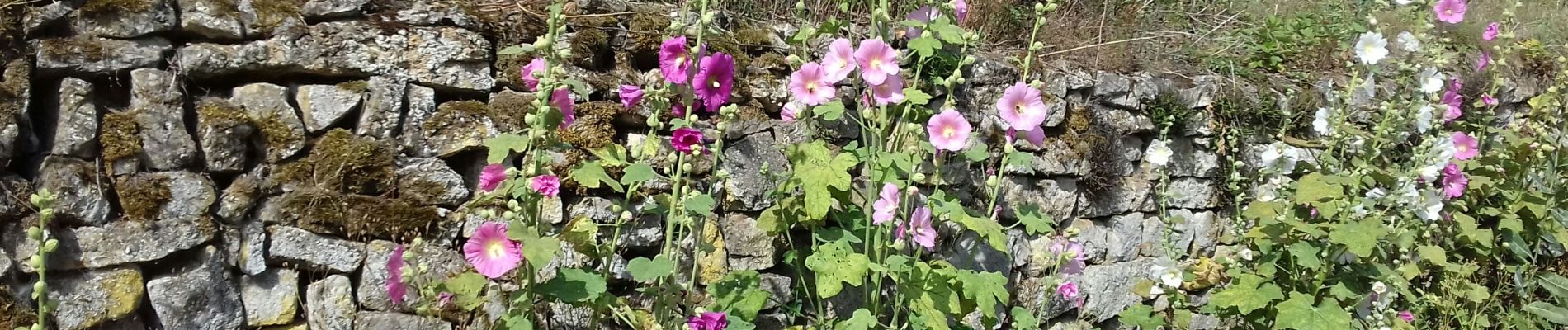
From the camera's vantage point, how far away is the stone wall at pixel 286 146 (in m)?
1.91

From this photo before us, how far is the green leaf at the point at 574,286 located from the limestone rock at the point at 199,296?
803 millimetres

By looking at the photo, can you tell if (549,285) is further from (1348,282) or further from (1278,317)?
(1348,282)

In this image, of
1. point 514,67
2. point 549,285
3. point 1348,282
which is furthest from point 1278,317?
point 514,67

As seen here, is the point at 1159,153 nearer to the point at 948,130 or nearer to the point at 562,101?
the point at 948,130

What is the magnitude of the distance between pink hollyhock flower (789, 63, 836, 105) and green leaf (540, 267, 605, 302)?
0.67 metres

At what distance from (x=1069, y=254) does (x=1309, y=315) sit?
0.72 m

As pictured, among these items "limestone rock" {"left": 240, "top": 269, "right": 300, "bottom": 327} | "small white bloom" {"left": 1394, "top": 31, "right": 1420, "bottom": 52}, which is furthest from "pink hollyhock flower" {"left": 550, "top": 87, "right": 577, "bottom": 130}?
"small white bloom" {"left": 1394, "top": 31, "right": 1420, "bottom": 52}

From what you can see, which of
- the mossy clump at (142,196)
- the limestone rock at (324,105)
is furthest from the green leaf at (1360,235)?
the mossy clump at (142,196)

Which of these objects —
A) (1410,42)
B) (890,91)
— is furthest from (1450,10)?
(890,91)

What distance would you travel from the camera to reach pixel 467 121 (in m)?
2.26

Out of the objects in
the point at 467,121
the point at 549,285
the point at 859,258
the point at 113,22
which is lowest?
the point at 859,258

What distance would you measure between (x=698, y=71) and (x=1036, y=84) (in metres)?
0.88

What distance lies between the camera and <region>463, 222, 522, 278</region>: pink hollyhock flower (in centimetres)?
178

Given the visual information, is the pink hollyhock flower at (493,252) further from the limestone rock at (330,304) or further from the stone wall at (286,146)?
the limestone rock at (330,304)
